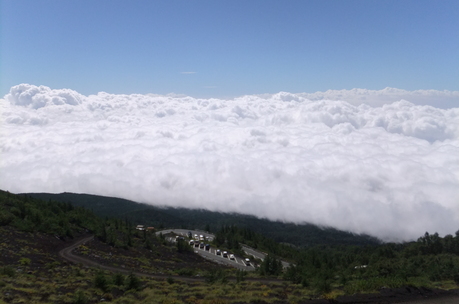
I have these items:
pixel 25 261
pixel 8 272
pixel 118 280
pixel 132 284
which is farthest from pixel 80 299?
pixel 25 261

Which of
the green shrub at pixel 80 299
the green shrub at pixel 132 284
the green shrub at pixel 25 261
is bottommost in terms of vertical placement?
the green shrub at pixel 25 261

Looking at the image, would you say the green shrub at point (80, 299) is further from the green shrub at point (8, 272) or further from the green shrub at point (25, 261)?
the green shrub at point (25, 261)

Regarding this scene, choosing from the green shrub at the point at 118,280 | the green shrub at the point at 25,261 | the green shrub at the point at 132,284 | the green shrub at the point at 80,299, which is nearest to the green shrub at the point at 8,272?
the green shrub at the point at 25,261

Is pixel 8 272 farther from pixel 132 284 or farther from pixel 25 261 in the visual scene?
pixel 132 284

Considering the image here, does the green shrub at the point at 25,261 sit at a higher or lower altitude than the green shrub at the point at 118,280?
lower

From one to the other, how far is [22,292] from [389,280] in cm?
2415

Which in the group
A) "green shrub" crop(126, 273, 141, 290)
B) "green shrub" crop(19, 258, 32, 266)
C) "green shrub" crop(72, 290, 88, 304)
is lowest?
"green shrub" crop(19, 258, 32, 266)

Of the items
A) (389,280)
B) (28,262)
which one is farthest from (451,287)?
(28,262)

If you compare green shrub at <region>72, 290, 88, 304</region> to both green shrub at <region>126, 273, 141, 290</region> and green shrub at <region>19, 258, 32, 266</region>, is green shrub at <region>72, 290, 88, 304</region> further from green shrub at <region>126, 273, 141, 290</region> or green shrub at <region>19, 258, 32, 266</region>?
green shrub at <region>19, 258, 32, 266</region>

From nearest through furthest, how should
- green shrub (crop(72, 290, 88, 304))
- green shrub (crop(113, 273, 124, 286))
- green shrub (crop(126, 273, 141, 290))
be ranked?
green shrub (crop(72, 290, 88, 304)), green shrub (crop(126, 273, 141, 290)), green shrub (crop(113, 273, 124, 286))

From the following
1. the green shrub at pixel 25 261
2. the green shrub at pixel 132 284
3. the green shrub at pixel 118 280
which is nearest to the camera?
the green shrub at pixel 132 284

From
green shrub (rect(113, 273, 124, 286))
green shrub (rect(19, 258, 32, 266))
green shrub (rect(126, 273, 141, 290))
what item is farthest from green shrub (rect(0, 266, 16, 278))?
green shrub (rect(126, 273, 141, 290))

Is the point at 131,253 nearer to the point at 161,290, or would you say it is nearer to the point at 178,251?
the point at 178,251

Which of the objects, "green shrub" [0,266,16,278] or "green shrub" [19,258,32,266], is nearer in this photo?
"green shrub" [0,266,16,278]
